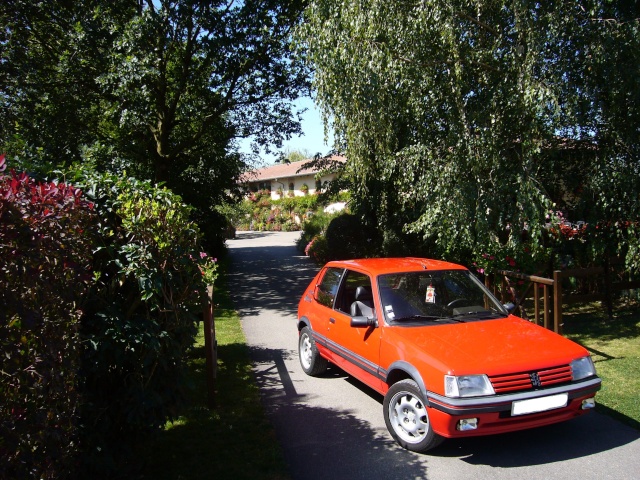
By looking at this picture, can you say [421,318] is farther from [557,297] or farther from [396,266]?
[557,297]

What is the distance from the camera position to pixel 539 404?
4.30m

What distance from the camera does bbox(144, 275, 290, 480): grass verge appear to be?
438cm

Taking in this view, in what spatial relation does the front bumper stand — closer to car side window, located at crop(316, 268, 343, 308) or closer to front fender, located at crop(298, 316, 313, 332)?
car side window, located at crop(316, 268, 343, 308)

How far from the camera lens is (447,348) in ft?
15.1

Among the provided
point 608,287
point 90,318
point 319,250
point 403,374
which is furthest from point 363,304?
point 319,250

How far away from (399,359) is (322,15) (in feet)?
23.0

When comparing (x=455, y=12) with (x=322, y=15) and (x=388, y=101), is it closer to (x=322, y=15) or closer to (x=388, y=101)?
(x=388, y=101)

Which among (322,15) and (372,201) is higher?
(322,15)

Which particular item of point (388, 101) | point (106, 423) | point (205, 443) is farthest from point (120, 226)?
A: point (388, 101)

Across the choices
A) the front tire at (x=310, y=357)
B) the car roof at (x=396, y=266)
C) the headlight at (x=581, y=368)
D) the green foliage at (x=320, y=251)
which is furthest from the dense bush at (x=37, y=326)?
the green foliage at (x=320, y=251)

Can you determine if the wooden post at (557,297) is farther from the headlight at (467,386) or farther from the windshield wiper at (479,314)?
the headlight at (467,386)

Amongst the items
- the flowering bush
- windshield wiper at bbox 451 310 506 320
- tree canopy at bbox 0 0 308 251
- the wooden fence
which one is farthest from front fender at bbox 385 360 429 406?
the flowering bush

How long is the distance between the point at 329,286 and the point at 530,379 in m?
2.91

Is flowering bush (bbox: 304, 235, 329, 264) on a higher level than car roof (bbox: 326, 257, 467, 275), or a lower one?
lower
